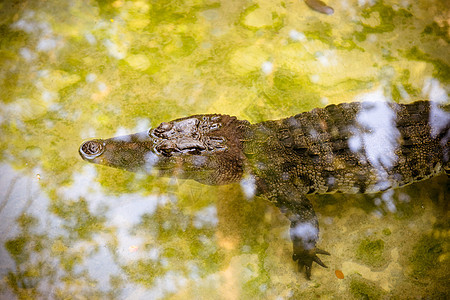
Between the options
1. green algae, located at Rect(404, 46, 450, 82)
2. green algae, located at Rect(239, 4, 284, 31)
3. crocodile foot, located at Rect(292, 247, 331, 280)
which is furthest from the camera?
green algae, located at Rect(239, 4, 284, 31)

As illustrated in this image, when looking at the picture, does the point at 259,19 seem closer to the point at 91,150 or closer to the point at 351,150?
the point at 351,150

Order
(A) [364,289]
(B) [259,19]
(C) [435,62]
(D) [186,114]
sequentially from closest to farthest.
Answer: (A) [364,289], (D) [186,114], (C) [435,62], (B) [259,19]

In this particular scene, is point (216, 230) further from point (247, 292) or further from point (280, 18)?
point (280, 18)

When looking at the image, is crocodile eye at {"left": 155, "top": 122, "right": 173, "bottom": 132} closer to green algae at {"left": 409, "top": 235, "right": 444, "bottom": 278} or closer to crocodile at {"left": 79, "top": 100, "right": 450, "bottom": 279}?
crocodile at {"left": 79, "top": 100, "right": 450, "bottom": 279}

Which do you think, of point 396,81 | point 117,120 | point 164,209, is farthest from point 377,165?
point 117,120

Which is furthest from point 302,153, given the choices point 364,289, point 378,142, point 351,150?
point 364,289

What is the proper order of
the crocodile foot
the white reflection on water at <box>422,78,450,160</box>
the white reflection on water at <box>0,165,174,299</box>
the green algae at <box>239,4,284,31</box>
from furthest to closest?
1. the green algae at <box>239,4,284,31</box>
2. the white reflection on water at <box>422,78,450,160</box>
3. the crocodile foot
4. the white reflection on water at <box>0,165,174,299</box>

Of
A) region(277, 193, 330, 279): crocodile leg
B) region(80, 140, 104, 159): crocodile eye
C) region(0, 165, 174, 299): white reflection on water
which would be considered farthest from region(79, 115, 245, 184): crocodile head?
region(277, 193, 330, 279): crocodile leg
